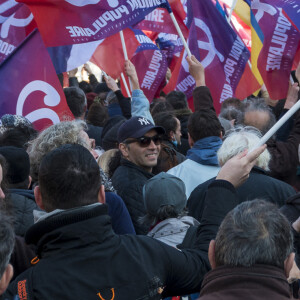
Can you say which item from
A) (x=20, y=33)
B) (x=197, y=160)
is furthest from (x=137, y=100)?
(x=20, y=33)

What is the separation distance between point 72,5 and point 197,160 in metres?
2.08

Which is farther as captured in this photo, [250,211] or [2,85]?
[2,85]

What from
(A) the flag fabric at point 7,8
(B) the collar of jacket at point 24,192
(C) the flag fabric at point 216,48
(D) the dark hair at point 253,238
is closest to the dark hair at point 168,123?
(C) the flag fabric at point 216,48

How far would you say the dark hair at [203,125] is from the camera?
4.64 metres

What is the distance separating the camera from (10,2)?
6.28 m

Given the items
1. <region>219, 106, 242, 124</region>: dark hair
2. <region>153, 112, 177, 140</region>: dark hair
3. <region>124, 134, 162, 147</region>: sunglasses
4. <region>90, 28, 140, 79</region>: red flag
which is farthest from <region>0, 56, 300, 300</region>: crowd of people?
<region>90, 28, 140, 79</region>: red flag

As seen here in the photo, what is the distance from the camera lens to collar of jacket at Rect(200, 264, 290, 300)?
6.05ft

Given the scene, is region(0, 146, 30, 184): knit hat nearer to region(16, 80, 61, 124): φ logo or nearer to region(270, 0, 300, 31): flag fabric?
region(16, 80, 61, 124): φ logo

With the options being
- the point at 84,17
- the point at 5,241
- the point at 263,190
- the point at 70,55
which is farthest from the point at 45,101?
the point at 5,241

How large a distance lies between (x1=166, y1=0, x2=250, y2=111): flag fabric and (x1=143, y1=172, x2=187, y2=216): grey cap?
356 centimetres

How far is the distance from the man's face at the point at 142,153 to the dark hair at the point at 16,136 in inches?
29.6

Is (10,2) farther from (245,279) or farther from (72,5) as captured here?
(245,279)

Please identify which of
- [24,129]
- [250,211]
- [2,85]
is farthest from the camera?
[2,85]

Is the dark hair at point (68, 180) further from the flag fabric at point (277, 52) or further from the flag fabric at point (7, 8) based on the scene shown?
the flag fabric at point (7, 8)
